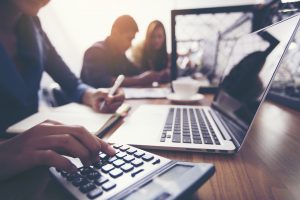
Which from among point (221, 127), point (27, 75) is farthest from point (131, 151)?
point (27, 75)

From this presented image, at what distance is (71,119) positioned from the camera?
1.87ft

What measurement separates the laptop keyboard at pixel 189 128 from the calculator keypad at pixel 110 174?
0.34 ft

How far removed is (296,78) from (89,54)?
136 centimetres

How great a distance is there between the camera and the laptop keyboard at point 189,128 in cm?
39

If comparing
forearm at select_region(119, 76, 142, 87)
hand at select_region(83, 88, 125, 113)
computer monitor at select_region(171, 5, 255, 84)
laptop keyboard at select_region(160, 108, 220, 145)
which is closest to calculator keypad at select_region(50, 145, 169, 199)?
laptop keyboard at select_region(160, 108, 220, 145)

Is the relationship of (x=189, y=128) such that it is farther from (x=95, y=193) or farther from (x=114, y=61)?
(x=114, y=61)

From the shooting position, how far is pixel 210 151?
14.1 inches

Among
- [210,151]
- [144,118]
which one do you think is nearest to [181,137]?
[210,151]

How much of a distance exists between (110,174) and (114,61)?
161 centimetres

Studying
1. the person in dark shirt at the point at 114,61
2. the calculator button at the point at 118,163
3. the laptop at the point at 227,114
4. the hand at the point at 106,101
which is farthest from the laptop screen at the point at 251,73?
the person in dark shirt at the point at 114,61

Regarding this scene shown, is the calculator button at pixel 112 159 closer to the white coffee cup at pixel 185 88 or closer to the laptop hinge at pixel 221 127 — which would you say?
the laptop hinge at pixel 221 127

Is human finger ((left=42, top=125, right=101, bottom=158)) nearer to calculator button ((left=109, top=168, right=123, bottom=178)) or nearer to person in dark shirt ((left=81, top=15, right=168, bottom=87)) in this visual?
calculator button ((left=109, top=168, right=123, bottom=178))

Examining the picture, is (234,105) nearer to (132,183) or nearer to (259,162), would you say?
(259,162)

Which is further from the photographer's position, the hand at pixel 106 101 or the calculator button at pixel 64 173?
the hand at pixel 106 101
